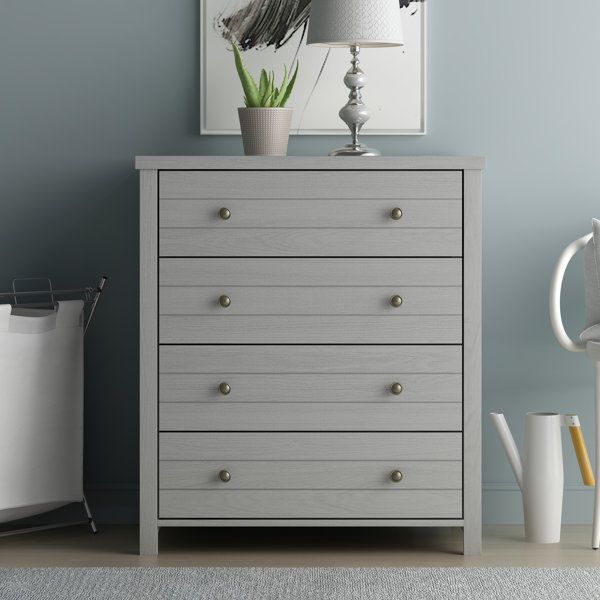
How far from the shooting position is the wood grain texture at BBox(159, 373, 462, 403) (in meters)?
2.67

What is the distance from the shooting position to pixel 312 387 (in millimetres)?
2676

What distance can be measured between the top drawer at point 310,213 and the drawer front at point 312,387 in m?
0.33

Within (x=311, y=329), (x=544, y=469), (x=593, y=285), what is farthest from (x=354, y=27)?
(x=544, y=469)

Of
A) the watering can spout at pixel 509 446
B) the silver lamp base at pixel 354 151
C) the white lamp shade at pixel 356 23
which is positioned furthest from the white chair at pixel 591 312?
the white lamp shade at pixel 356 23

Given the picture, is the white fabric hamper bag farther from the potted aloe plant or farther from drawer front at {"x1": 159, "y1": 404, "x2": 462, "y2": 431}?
the potted aloe plant

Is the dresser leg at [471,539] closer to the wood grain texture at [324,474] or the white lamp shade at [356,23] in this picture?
the wood grain texture at [324,474]

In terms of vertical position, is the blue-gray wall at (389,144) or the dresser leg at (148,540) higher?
the blue-gray wall at (389,144)

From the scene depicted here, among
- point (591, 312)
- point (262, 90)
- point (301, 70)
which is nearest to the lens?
point (591, 312)

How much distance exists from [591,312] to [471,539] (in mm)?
709

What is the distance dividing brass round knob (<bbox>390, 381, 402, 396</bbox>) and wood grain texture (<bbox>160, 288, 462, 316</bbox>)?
0.19 metres

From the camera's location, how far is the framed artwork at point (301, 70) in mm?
3109

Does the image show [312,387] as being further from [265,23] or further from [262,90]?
[265,23]

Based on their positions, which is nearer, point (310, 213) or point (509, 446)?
point (310, 213)

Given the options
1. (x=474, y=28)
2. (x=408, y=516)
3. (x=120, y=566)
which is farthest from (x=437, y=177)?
(x=120, y=566)
